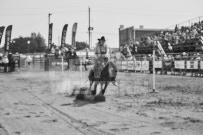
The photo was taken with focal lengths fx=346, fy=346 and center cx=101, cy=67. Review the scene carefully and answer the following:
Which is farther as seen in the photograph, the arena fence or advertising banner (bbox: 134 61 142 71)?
advertising banner (bbox: 134 61 142 71)

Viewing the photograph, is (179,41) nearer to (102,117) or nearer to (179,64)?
(179,64)

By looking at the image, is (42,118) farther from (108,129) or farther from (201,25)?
(201,25)

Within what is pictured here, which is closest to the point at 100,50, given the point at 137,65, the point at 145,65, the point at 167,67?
the point at 167,67

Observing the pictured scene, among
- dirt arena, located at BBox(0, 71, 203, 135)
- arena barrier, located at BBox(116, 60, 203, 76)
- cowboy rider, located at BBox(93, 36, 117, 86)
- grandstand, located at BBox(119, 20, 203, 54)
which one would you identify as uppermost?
grandstand, located at BBox(119, 20, 203, 54)

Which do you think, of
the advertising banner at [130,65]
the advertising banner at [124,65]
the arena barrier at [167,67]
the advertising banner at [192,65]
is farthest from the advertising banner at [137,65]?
the advertising banner at [192,65]

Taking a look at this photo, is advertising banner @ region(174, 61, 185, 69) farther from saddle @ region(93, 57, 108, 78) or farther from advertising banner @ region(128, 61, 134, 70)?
saddle @ region(93, 57, 108, 78)

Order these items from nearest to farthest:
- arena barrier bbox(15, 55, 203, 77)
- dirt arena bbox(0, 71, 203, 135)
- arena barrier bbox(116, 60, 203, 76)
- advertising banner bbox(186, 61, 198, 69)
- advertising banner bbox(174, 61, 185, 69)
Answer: dirt arena bbox(0, 71, 203, 135), advertising banner bbox(186, 61, 198, 69), arena barrier bbox(116, 60, 203, 76), arena barrier bbox(15, 55, 203, 77), advertising banner bbox(174, 61, 185, 69)

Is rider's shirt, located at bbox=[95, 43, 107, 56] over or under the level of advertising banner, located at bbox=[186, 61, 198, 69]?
over

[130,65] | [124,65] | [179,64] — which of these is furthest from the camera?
[124,65]

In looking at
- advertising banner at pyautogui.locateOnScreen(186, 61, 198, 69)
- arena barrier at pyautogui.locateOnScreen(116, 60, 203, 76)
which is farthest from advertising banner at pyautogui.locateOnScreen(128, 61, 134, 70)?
advertising banner at pyautogui.locateOnScreen(186, 61, 198, 69)

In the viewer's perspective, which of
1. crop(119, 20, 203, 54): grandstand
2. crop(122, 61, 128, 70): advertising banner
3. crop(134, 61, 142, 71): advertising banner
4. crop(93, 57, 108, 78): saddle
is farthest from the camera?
crop(122, 61, 128, 70): advertising banner

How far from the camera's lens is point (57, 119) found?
739cm

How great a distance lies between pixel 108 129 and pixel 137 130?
52cm

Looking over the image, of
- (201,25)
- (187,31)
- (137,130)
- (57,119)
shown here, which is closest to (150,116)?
(137,130)
